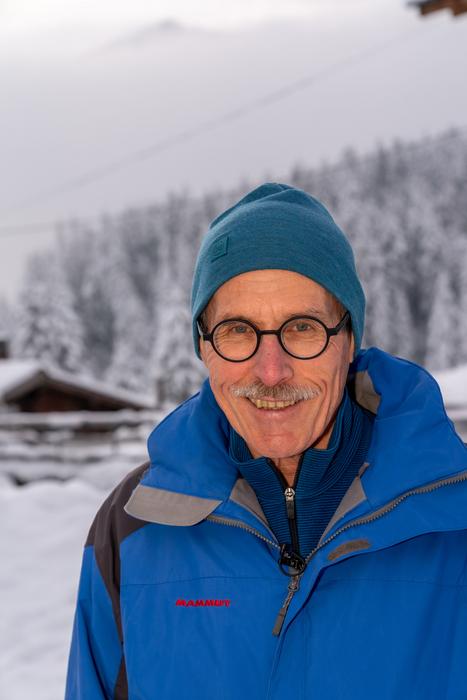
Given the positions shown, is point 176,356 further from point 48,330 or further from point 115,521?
point 115,521

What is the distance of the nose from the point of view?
65.6 inches

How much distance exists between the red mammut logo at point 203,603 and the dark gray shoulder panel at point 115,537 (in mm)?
170

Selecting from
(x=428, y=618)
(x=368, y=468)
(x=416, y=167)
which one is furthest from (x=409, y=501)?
(x=416, y=167)

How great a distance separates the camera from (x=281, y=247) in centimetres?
166

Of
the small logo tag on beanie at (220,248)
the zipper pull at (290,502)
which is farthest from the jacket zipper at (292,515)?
the small logo tag on beanie at (220,248)

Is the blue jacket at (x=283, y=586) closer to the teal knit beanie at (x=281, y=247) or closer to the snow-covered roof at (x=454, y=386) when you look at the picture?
the teal knit beanie at (x=281, y=247)

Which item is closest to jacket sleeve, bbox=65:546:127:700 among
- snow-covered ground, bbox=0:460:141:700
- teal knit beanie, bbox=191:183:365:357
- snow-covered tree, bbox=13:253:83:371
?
teal knit beanie, bbox=191:183:365:357

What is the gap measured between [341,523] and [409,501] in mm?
145

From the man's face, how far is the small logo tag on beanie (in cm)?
6

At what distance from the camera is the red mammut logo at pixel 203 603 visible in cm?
164

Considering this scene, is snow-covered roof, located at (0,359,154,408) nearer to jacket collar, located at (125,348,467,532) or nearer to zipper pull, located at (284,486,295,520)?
A: jacket collar, located at (125,348,467,532)

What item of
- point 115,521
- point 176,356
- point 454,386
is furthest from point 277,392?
point 176,356

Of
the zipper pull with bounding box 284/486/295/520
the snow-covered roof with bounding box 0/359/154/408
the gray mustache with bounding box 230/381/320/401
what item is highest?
the gray mustache with bounding box 230/381/320/401

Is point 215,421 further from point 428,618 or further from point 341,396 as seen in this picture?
point 428,618
